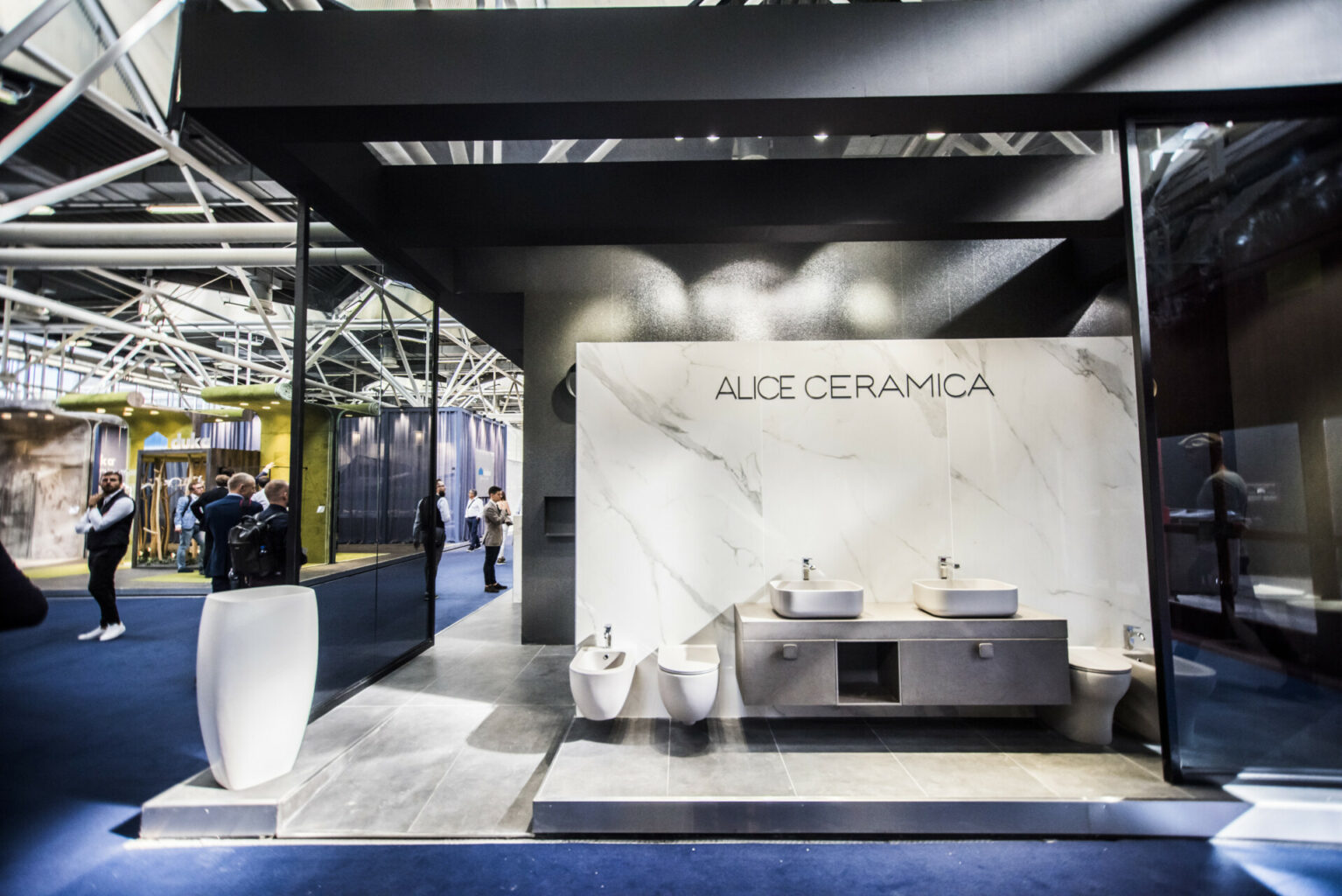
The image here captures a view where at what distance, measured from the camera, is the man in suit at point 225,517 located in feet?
15.6

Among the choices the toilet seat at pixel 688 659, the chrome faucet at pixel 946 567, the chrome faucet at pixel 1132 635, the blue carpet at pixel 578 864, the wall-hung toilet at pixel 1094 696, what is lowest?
the blue carpet at pixel 578 864

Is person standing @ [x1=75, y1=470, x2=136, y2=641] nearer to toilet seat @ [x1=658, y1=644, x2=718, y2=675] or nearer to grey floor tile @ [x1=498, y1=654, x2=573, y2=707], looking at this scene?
grey floor tile @ [x1=498, y1=654, x2=573, y2=707]

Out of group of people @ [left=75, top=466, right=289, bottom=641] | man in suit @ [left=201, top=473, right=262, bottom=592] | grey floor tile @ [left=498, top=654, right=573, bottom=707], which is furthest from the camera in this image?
man in suit @ [left=201, top=473, right=262, bottom=592]

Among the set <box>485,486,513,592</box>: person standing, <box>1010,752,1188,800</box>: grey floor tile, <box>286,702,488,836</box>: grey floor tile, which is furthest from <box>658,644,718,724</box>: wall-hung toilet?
<box>485,486,513,592</box>: person standing

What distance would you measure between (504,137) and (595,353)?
4.49 feet

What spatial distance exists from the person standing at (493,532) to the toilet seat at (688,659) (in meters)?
5.71

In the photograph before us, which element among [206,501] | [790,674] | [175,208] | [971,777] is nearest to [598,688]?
[790,674]

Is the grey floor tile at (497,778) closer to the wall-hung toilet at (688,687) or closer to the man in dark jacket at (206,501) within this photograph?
the wall-hung toilet at (688,687)

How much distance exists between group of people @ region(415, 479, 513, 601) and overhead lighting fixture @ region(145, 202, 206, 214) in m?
4.35

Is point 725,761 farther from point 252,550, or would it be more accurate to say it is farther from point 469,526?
point 469,526

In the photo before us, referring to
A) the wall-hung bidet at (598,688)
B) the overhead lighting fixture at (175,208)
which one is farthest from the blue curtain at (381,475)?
the overhead lighting fixture at (175,208)

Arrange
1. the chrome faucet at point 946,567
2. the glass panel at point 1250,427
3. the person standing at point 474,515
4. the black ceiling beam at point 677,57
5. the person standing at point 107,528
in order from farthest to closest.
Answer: the person standing at point 474,515 < the person standing at point 107,528 < the chrome faucet at point 946,567 < the glass panel at point 1250,427 < the black ceiling beam at point 677,57

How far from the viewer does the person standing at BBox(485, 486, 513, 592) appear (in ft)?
28.5

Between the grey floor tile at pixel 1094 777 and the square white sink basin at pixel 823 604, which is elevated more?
the square white sink basin at pixel 823 604
